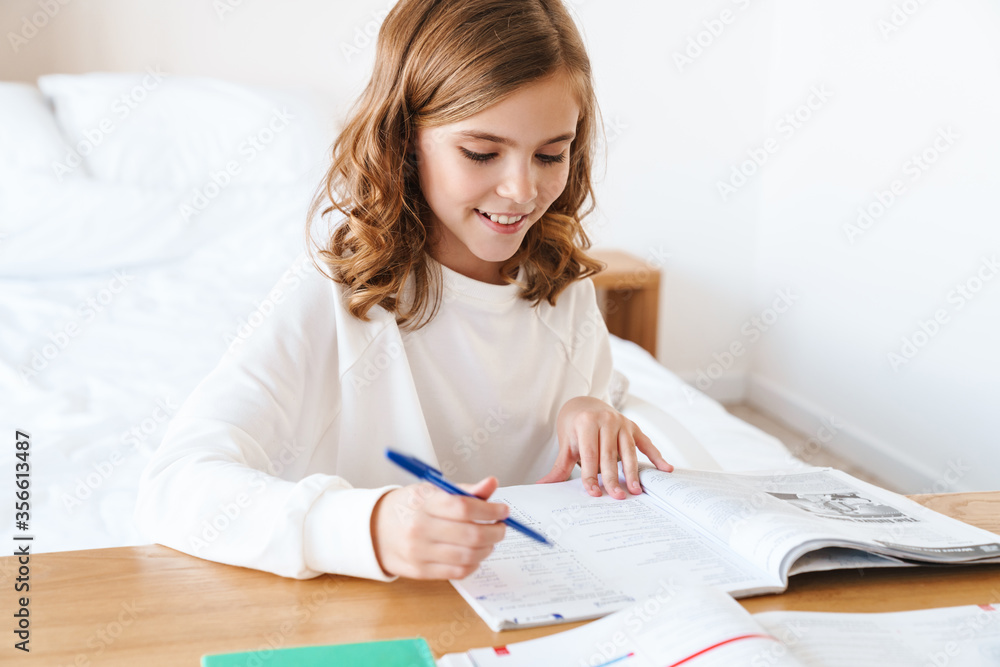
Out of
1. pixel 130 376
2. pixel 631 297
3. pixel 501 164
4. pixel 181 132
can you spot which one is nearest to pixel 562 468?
pixel 501 164

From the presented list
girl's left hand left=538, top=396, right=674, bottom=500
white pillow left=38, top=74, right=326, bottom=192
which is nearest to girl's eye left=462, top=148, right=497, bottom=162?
girl's left hand left=538, top=396, right=674, bottom=500

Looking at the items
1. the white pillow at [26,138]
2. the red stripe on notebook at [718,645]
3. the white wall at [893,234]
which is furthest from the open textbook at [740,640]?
the white pillow at [26,138]

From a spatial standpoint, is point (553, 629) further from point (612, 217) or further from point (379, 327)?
point (612, 217)

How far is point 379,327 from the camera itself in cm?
95

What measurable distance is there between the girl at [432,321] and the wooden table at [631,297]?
48.1 inches

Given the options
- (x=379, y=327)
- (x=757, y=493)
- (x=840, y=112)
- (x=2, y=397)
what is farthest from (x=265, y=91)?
(x=757, y=493)

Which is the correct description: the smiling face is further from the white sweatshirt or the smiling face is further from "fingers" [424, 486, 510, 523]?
"fingers" [424, 486, 510, 523]

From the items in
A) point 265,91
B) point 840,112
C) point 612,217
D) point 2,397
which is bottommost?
point 2,397

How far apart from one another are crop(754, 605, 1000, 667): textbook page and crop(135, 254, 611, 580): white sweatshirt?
29 cm

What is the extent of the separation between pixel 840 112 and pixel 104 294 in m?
→ 1.94

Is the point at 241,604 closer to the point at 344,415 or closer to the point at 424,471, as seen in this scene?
the point at 424,471

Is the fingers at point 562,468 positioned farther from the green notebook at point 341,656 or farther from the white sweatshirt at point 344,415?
the green notebook at point 341,656

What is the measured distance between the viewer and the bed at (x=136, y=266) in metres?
1.23

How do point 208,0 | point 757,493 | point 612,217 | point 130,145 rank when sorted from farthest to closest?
point 612,217 < point 208,0 < point 130,145 < point 757,493
